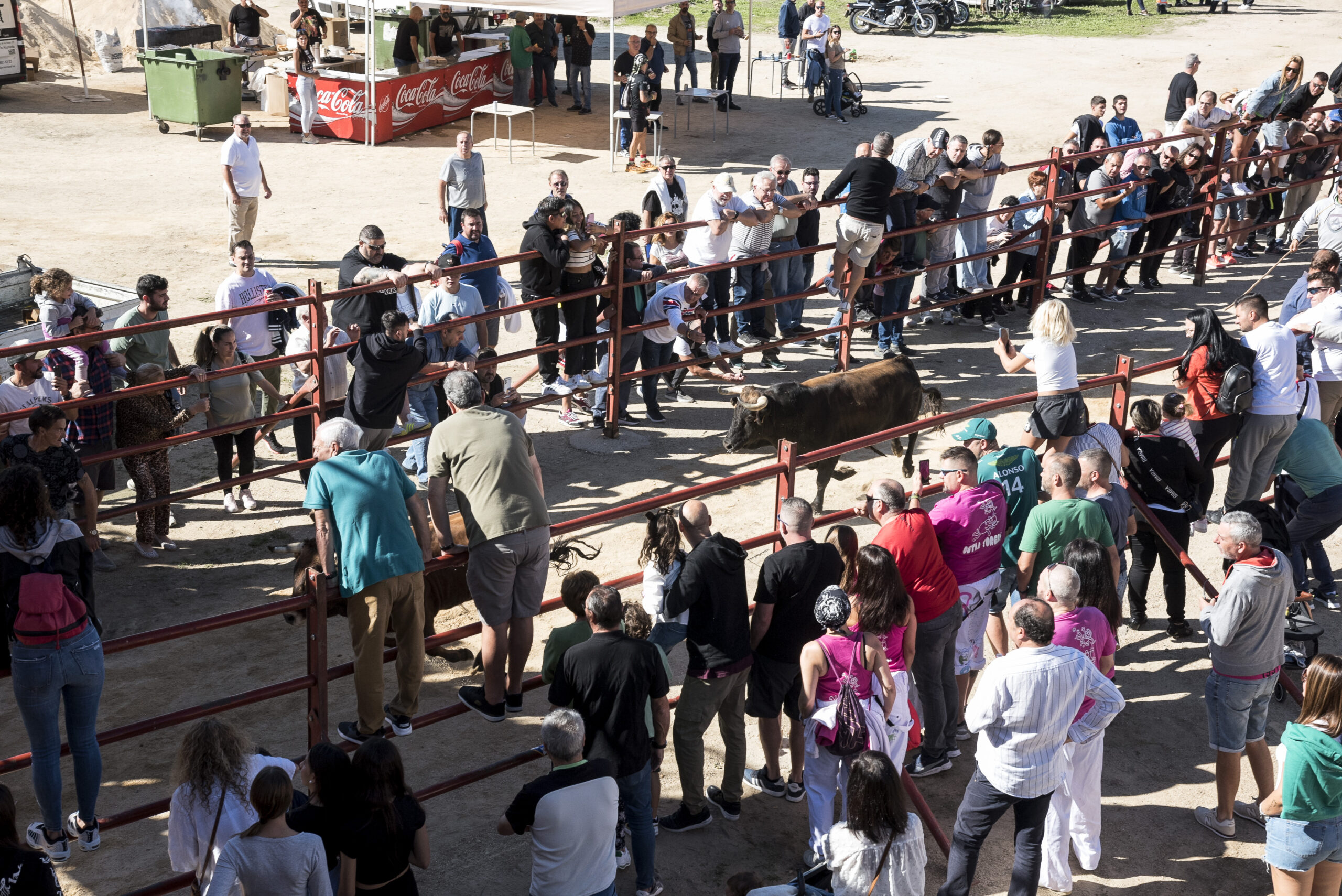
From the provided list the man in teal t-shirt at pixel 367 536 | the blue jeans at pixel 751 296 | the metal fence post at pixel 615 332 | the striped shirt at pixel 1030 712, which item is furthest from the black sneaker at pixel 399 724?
the blue jeans at pixel 751 296

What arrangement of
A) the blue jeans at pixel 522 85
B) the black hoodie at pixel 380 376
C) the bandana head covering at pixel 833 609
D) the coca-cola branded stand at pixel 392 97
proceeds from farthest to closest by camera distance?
the blue jeans at pixel 522 85 → the coca-cola branded stand at pixel 392 97 → the black hoodie at pixel 380 376 → the bandana head covering at pixel 833 609

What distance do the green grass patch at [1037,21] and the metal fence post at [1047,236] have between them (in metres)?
17.5

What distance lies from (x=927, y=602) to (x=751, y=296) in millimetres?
6199

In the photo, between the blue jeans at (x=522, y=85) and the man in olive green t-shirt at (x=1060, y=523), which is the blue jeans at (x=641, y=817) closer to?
the man in olive green t-shirt at (x=1060, y=523)

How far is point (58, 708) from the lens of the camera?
5305 mm

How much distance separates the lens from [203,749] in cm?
438

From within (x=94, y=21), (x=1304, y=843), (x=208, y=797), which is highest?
(x=94, y=21)

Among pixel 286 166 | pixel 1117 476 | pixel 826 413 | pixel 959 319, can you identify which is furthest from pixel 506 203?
pixel 1117 476

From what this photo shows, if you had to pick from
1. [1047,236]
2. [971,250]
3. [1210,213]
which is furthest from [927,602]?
[1210,213]

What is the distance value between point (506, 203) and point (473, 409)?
37.3 feet

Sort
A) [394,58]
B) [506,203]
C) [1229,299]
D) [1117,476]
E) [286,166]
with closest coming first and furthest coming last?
[1117,476], [1229,299], [506,203], [286,166], [394,58]

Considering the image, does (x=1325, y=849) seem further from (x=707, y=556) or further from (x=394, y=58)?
(x=394, y=58)

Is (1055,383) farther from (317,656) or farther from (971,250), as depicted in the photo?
(317,656)

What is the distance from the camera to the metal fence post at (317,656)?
17.2ft
